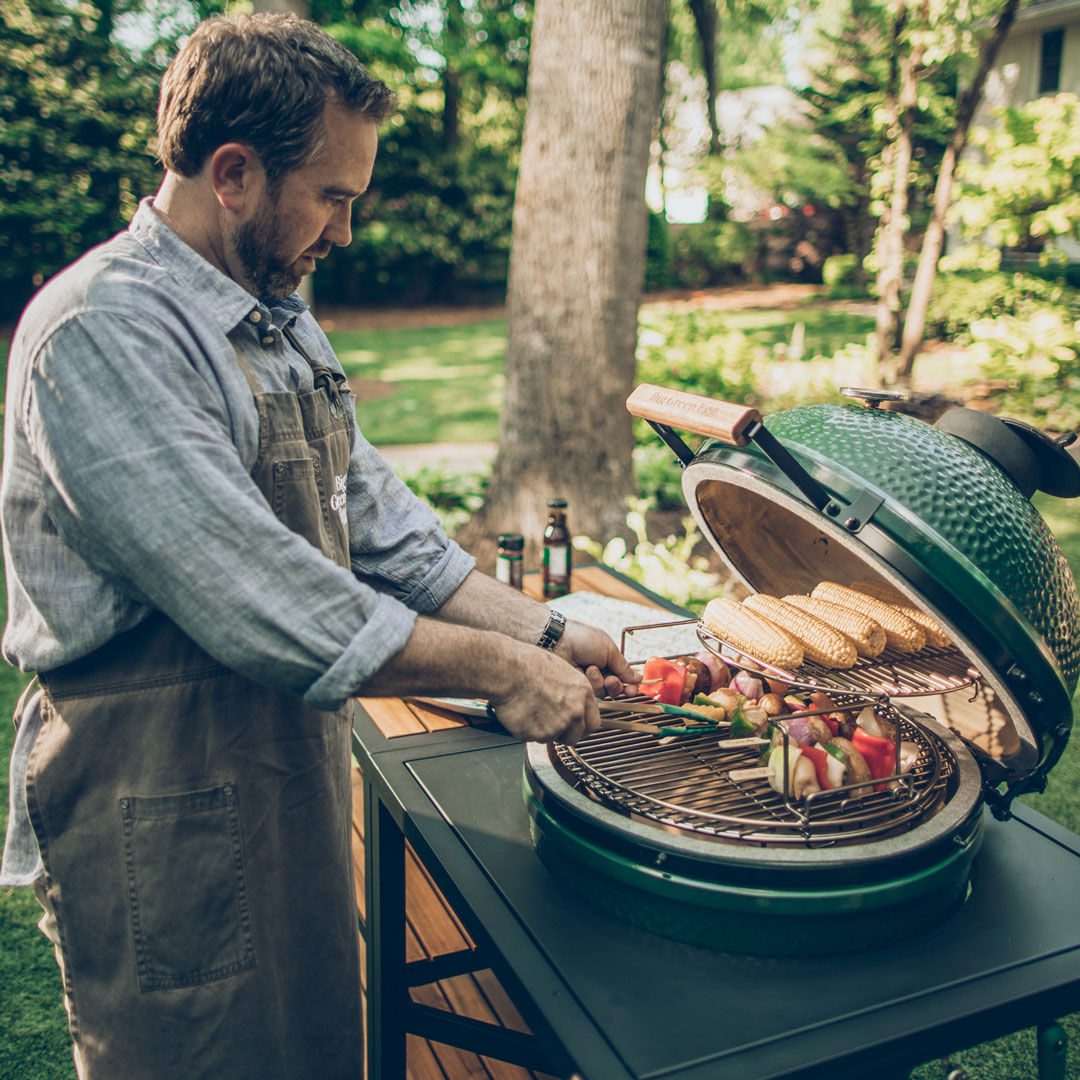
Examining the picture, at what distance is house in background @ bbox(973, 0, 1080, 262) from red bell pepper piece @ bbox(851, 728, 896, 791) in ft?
58.2

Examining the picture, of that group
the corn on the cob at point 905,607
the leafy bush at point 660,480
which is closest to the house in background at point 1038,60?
the leafy bush at point 660,480

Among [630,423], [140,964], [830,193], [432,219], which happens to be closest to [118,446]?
[140,964]

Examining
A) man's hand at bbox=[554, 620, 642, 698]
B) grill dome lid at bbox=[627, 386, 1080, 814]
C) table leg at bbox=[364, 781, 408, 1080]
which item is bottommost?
table leg at bbox=[364, 781, 408, 1080]

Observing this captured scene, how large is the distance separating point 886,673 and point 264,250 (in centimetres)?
139

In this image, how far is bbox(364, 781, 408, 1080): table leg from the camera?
217cm

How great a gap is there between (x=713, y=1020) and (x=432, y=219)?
17594 millimetres

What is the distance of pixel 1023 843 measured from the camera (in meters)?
1.83

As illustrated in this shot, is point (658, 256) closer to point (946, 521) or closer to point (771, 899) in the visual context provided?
point (946, 521)

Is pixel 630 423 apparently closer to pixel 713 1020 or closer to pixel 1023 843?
pixel 1023 843

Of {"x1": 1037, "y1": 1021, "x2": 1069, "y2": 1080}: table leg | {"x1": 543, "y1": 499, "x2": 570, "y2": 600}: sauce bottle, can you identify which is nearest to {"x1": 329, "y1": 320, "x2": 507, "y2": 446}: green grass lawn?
{"x1": 543, "y1": 499, "x2": 570, "y2": 600}: sauce bottle

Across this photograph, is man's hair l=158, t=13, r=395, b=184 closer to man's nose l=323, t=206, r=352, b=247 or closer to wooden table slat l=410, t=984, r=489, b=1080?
man's nose l=323, t=206, r=352, b=247

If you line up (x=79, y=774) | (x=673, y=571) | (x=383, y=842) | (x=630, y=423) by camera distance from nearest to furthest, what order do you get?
1. (x=79, y=774)
2. (x=383, y=842)
3. (x=673, y=571)
4. (x=630, y=423)

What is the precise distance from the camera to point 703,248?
21359 millimetres

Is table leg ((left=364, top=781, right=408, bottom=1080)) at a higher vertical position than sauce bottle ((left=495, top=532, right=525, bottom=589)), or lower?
lower
